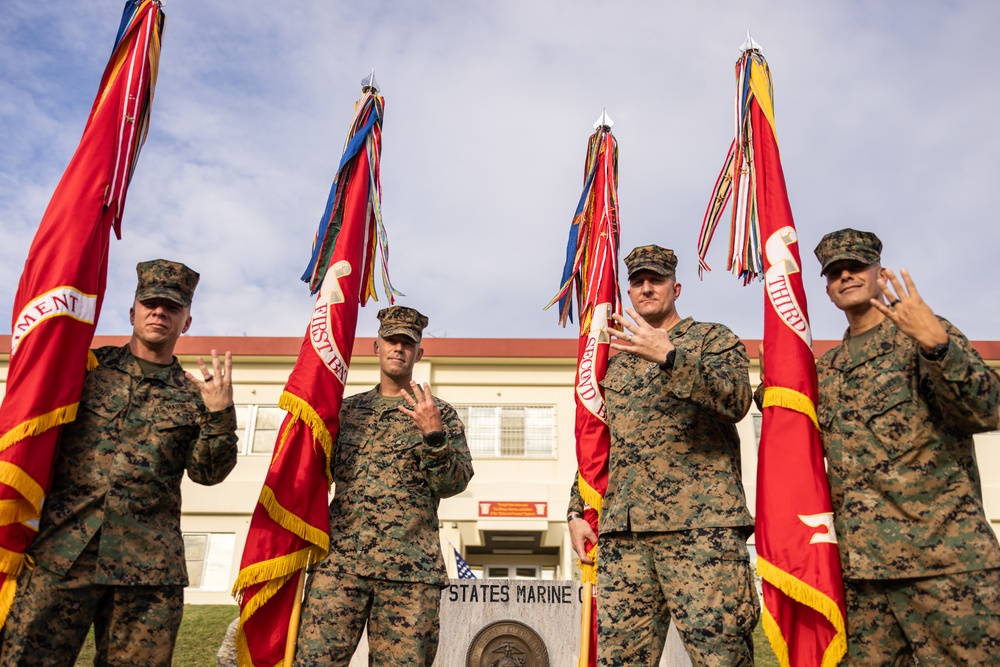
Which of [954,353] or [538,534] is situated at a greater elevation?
[538,534]

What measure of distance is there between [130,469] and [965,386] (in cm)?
315

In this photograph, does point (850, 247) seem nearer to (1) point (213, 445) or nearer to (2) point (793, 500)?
(2) point (793, 500)

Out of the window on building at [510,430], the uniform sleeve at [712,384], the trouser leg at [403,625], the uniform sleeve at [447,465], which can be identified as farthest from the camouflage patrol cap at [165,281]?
the window on building at [510,430]

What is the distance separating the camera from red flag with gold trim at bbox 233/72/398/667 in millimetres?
3748

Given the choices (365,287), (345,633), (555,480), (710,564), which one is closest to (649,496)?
(710,564)

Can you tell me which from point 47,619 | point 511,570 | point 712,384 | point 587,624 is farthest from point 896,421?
point 511,570

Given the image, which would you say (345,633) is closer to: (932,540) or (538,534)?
(932,540)

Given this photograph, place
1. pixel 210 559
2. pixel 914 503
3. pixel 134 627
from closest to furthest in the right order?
pixel 914 503
pixel 134 627
pixel 210 559

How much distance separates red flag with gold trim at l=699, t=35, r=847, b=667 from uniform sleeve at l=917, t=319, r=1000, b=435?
0.61 meters

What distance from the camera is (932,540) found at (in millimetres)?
2736

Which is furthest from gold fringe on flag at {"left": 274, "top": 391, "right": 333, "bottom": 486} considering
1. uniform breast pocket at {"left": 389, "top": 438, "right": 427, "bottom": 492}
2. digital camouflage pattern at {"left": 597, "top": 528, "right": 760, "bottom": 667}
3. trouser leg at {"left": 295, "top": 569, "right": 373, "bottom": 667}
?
digital camouflage pattern at {"left": 597, "top": 528, "right": 760, "bottom": 667}

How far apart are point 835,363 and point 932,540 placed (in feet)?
2.77

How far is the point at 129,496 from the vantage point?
3.20 metres

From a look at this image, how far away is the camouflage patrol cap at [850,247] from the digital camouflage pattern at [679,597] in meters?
1.18
